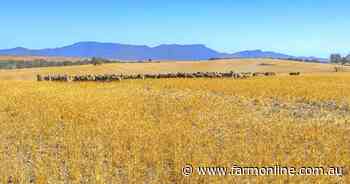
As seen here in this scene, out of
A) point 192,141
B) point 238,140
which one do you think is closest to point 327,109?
point 238,140

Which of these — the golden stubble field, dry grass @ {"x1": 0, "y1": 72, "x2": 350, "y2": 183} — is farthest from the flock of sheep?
dry grass @ {"x1": 0, "y1": 72, "x2": 350, "y2": 183}

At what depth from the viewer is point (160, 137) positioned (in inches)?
664

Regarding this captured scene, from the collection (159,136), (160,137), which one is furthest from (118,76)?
(160,137)

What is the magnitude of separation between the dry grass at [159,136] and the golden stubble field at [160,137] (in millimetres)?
35

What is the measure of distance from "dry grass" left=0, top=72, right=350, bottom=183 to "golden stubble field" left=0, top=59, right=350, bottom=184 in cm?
4

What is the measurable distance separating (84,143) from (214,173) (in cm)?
610

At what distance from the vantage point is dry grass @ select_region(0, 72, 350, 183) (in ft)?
42.0

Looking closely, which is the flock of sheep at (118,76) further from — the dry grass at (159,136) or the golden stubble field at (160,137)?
the dry grass at (159,136)

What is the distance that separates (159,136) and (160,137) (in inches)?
7.7

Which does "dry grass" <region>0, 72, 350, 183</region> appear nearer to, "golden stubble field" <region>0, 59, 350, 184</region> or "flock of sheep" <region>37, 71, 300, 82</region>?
"golden stubble field" <region>0, 59, 350, 184</region>

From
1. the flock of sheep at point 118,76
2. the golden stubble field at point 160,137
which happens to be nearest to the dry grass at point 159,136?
the golden stubble field at point 160,137

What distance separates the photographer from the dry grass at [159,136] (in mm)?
12789

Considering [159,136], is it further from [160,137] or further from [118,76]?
[118,76]

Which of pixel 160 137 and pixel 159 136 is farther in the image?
pixel 159 136
